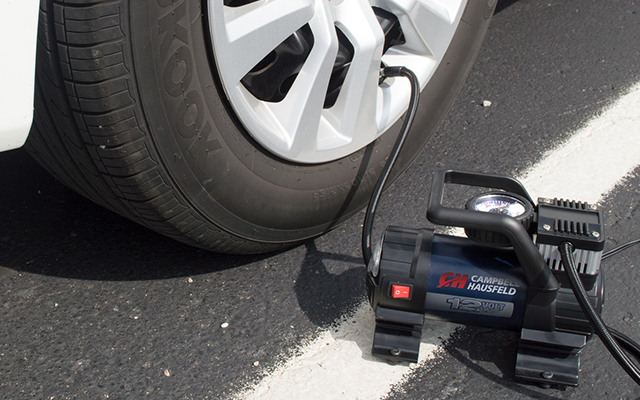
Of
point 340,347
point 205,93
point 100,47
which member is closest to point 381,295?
point 340,347

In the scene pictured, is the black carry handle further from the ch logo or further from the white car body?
the white car body

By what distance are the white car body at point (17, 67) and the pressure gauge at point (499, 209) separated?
Result: 0.96 meters

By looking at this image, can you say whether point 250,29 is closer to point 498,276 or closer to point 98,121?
point 98,121

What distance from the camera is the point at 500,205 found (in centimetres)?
149

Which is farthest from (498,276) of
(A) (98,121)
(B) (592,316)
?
(A) (98,121)

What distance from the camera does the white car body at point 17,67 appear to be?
105 cm

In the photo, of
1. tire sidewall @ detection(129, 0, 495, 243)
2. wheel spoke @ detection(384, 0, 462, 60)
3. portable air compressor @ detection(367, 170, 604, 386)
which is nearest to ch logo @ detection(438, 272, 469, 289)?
portable air compressor @ detection(367, 170, 604, 386)

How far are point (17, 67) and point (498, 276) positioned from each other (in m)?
1.08

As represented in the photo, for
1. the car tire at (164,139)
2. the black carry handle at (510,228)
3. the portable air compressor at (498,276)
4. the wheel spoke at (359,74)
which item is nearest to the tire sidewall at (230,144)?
the car tire at (164,139)

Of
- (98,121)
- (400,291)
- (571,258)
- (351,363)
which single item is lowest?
(351,363)

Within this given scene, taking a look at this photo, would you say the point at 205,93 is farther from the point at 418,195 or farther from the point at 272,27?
the point at 418,195

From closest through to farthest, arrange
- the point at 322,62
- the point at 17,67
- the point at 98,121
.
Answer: the point at 17,67
the point at 98,121
the point at 322,62

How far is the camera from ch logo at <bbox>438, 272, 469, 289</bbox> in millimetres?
1450

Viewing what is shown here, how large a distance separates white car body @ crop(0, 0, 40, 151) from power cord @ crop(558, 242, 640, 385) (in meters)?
1.12
